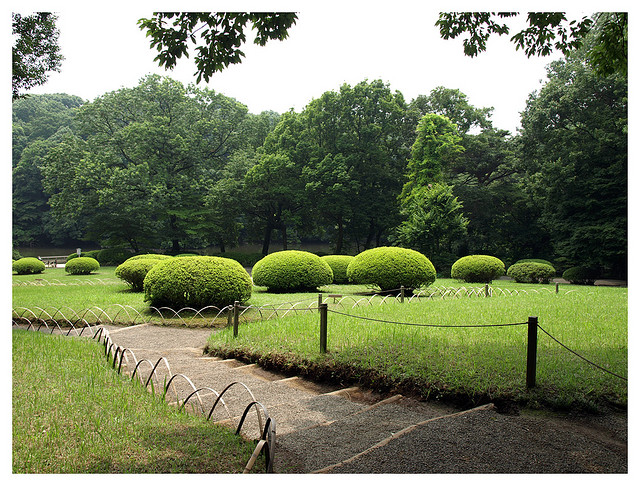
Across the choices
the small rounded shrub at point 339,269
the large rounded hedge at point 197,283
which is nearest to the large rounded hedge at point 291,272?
the small rounded shrub at point 339,269

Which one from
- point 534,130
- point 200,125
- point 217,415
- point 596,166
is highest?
point 200,125

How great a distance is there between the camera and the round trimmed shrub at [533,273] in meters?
19.7

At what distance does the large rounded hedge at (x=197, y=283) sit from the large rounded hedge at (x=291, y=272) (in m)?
3.92

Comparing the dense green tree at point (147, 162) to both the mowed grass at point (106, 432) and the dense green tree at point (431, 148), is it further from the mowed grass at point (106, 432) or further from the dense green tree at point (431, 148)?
the mowed grass at point (106, 432)

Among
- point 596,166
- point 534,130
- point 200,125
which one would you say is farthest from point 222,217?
point 596,166

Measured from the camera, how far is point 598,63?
5719 mm

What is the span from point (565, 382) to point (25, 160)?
4001 cm

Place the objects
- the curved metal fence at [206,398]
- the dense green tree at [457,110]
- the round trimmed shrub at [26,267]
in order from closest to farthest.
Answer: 1. the curved metal fence at [206,398]
2. the round trimmed shrub at [26,267]
3. the dense green tree at [457,110]

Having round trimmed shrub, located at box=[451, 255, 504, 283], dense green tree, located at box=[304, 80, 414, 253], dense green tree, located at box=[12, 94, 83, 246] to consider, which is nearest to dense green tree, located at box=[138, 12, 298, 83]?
round trimmed shrub, located at box=[451, 255, 504, 283]

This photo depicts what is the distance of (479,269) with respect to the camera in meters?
18.6

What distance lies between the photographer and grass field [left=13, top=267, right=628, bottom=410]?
165 inches

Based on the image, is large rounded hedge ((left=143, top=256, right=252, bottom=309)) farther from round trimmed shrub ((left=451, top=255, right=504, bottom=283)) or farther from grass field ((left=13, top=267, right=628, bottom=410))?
round trimmed shrub ((left=451, top=255, right=504, bottom=283))

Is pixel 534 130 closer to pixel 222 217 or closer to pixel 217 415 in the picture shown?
pixel 222 217

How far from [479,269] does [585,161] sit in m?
8.09
